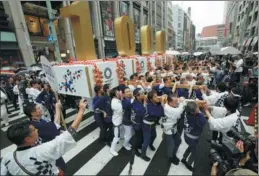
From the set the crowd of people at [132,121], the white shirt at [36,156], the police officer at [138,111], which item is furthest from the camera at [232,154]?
the white shirt at [36,156]

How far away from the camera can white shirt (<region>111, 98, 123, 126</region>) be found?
4003 millimetres

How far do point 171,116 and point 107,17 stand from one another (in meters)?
22.0

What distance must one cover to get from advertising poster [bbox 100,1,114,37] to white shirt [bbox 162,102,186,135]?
2049cm

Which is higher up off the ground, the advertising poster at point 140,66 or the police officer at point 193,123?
the advertising poster at point 140,66

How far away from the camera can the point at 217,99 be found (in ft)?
13.1

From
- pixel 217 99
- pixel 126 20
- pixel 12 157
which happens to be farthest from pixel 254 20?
pixel 12 157

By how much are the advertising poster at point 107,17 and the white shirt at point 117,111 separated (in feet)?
64.2

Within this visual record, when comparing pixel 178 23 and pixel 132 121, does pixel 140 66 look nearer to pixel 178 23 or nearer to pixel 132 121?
pixel 132 121

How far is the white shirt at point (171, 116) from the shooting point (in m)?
3.26

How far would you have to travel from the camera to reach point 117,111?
159 inches

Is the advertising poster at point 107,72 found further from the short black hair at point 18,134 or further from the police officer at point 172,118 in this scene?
the short black hair at point 18,134

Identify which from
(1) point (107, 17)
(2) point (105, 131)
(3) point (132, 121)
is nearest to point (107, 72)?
(2) point (105, 131)

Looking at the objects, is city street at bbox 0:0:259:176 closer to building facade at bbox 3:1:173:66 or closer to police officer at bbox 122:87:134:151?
police officer at bbox 122:87:134:151

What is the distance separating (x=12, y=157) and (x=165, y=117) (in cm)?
278
